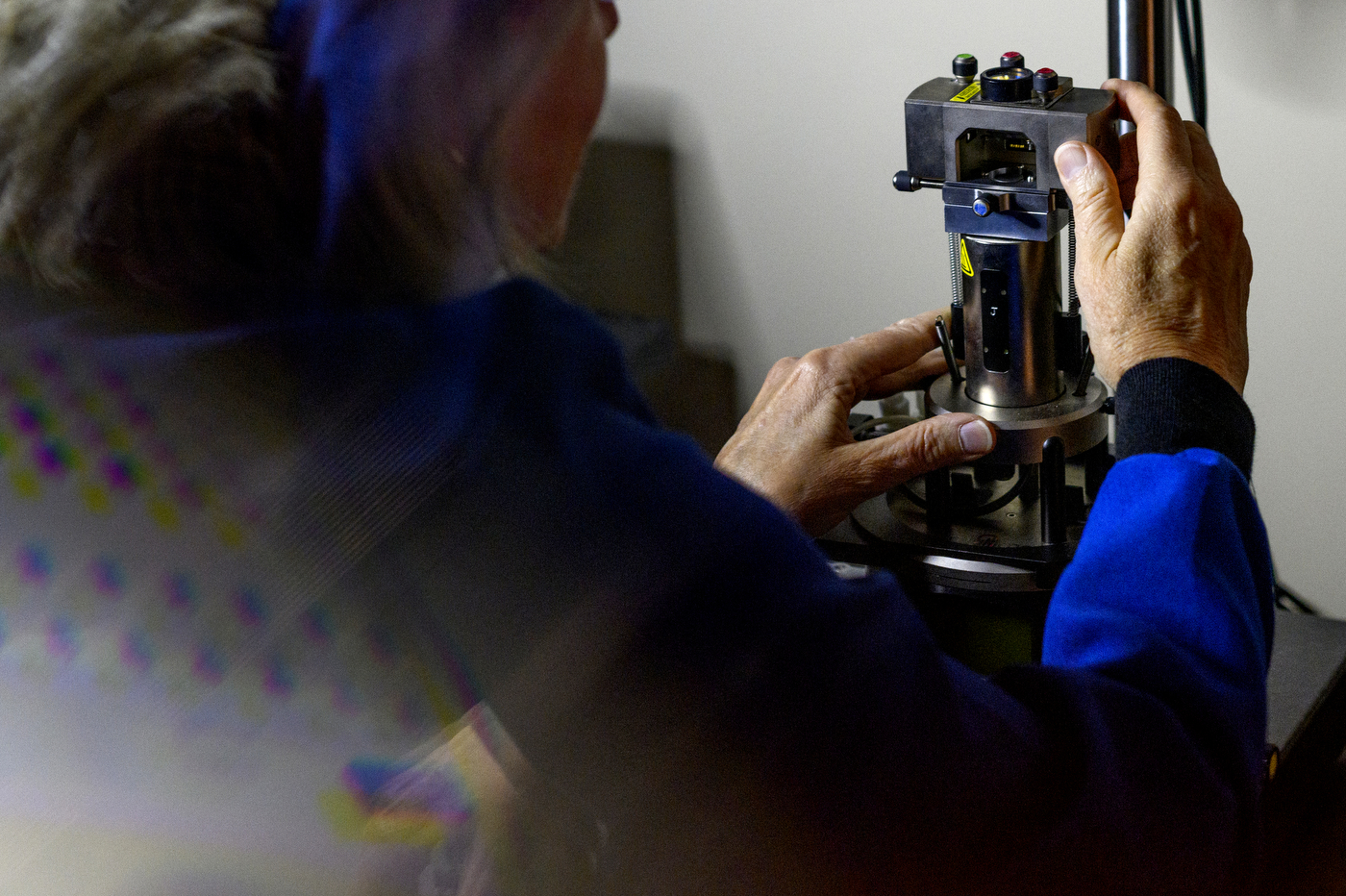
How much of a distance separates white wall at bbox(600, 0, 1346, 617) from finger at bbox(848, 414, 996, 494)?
0.77 m

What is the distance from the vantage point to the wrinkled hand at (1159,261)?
2.55 feet

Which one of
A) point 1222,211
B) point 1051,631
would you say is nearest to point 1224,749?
Result: point 1051,631

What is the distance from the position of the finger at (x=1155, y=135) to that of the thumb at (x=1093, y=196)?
0.03 m

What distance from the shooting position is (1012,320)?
0.89m

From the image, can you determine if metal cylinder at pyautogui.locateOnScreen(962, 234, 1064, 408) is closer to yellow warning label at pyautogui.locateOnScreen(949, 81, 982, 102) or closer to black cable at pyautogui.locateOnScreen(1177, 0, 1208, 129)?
yellow warning label at pyautogui.locateOnScreen(949, 81, 982, 102)

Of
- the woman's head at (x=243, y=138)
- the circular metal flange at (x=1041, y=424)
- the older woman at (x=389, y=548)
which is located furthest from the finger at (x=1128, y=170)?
the woman's head at (x=243, y=138)

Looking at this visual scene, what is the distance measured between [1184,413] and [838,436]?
11.2 inches

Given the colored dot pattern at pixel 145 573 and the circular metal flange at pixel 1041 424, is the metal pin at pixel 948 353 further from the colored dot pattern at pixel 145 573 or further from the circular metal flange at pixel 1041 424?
the colored dot pattern at pixel 145 573

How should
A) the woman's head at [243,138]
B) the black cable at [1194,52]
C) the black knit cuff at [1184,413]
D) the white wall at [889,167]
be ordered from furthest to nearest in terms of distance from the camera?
the white wall at [889,167], the black cable at [1194,52], the black knit cuff at [1184,413], the woman's head at [243,138]

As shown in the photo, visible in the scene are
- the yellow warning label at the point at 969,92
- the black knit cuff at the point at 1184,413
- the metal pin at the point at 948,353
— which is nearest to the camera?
the black knit cuff at the point at 1184,413

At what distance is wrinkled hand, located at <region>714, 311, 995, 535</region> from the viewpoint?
89 cm

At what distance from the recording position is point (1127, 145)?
886 mm

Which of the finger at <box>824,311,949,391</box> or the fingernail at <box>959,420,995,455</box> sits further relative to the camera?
the finger at <box>824,311,949,391</box>

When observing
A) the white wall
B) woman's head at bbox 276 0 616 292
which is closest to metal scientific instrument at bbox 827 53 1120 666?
woman's head at bbox 276 0 616 292
